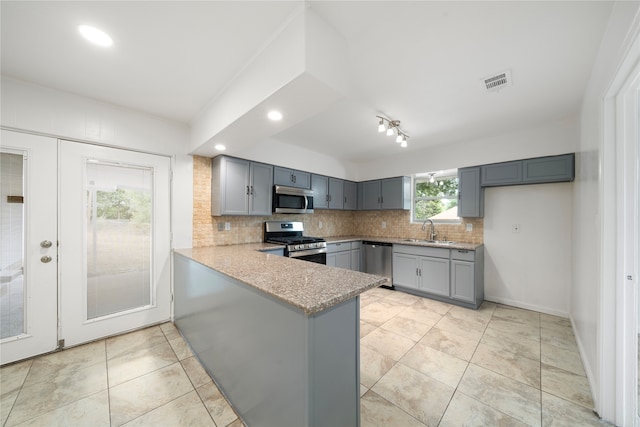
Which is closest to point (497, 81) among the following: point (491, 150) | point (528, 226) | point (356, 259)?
point (491, 150)

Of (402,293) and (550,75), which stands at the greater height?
(550,75)

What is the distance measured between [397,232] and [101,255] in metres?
4.44

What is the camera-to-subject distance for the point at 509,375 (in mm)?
1919

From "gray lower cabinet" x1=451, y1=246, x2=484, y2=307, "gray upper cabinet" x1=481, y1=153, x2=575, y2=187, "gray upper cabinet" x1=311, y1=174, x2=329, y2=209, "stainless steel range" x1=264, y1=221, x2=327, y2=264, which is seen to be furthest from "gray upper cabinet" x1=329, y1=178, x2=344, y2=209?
"gray upper cabinet" x1=481, y1=153, x2=575, y2=187

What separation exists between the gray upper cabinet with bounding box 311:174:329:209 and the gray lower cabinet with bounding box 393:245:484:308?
149 cm

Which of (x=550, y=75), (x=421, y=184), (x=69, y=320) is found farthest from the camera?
(x=421, y=184)

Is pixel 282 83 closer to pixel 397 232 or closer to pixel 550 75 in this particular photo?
pixel 550 75

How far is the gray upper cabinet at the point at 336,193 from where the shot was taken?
4535 millimetres

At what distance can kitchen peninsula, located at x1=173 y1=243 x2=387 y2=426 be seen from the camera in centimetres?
109

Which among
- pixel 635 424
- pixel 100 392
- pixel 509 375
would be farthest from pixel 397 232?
pixel 100 392

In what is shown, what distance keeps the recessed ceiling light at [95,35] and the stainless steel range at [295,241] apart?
2.55 m

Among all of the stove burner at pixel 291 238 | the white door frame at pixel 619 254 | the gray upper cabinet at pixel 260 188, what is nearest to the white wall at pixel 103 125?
Result: the gray upper cabinet at pixel 260 188

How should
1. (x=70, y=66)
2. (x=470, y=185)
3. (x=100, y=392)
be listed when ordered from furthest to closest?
(x=470, y=185) < (x=70, y=66) < (x=100, y=392)

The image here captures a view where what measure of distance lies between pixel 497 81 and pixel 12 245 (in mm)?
4496
